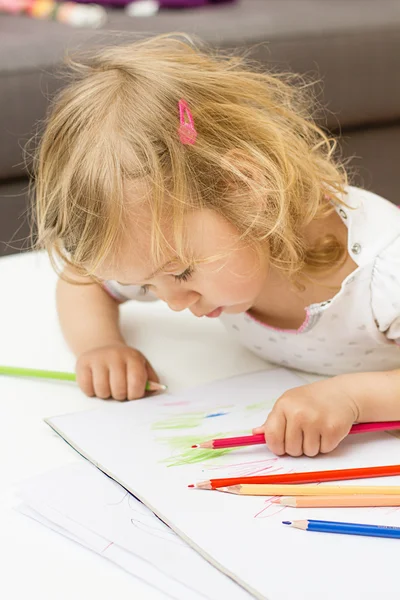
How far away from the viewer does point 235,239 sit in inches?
25.6

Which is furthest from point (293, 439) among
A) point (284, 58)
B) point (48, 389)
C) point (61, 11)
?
point (61, 11)

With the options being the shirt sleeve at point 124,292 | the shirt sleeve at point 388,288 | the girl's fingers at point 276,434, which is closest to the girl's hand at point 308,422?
the girl's fingers at point 276,434

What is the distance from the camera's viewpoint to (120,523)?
0.53 meters

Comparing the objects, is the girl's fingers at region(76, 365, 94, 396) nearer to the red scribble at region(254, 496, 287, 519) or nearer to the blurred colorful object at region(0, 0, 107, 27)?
the red scribble at region(254, 496, 287, 519)

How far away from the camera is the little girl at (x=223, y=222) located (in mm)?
619

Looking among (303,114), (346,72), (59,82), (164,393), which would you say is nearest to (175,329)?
(164,393)

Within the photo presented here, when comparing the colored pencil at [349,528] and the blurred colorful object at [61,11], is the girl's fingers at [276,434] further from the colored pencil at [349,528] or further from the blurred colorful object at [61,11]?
the blurred colorful object at [61,11]

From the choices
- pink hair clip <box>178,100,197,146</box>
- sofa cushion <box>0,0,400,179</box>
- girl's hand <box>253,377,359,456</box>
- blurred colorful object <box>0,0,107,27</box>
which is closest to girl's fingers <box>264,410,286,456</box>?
girl's hand <box>253,377,359,456</box>

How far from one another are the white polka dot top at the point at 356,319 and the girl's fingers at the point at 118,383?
0.14 meters

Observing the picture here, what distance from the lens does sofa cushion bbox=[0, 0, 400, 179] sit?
1.28 metres

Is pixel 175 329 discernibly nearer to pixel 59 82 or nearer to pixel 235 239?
pixel 235 239

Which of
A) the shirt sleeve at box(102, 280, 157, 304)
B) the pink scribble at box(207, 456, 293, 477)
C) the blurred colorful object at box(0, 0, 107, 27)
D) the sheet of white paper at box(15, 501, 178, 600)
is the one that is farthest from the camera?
the blurred colorful object at box(0, 0, 107, 27)

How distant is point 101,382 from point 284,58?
2.90ft

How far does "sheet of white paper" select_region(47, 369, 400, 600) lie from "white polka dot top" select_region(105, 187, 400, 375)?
45 millimetres
